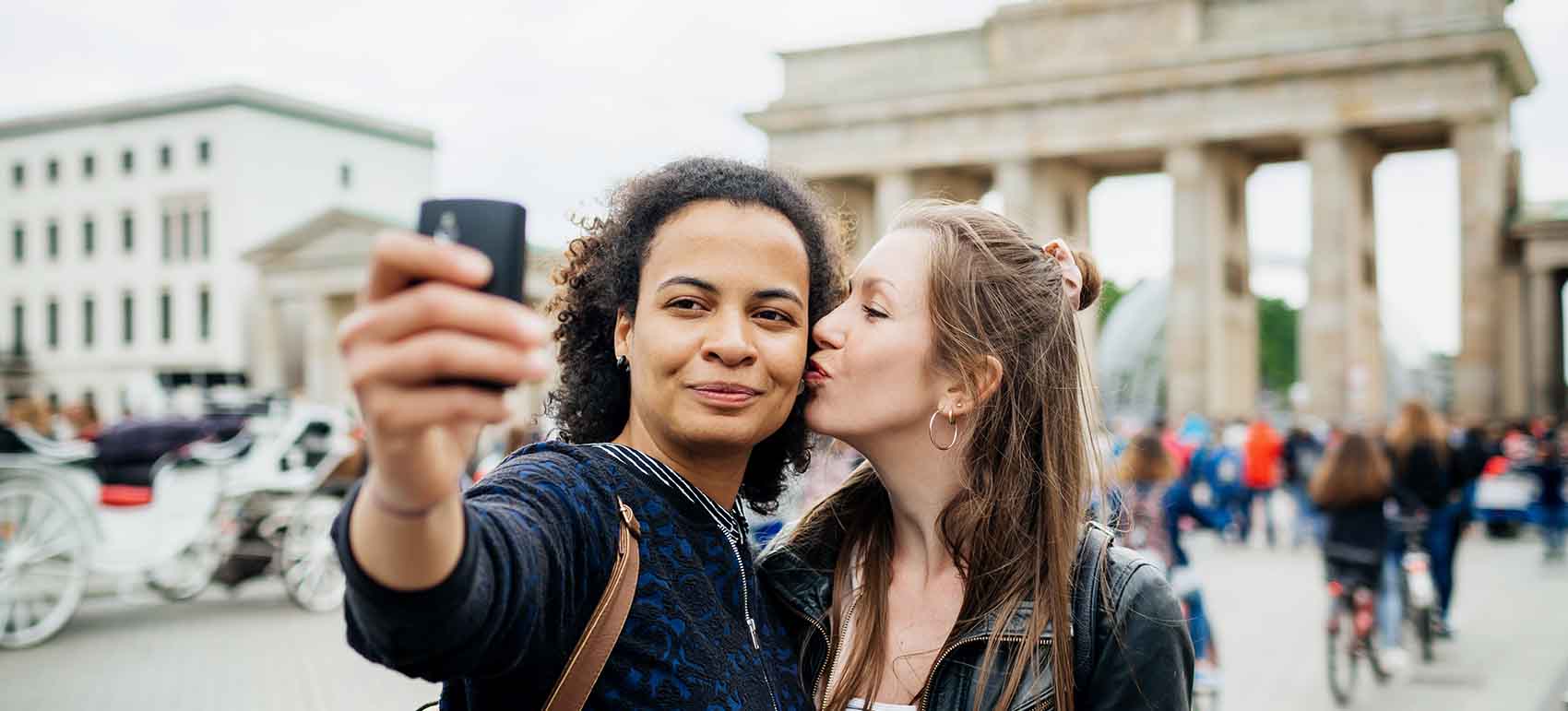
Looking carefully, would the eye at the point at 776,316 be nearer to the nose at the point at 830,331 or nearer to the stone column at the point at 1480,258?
the nose at the point at 830,331

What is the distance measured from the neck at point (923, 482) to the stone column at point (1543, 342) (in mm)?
42384

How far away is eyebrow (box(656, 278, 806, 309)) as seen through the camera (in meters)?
2.42

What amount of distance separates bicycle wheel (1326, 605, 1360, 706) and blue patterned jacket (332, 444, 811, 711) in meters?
8.23

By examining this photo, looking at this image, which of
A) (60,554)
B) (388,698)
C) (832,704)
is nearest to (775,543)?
(832,704)

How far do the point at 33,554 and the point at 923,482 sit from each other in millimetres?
9559

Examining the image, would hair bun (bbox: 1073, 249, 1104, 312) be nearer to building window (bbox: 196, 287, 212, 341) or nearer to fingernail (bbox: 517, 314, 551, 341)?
fingernail (bbox: 517, 314, 551, 341)

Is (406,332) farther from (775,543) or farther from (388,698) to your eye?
(388,698)

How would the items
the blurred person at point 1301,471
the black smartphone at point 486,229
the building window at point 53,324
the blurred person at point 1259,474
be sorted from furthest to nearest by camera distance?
the building window at point 53,324
the blurred person at point 1259,474
the blurred person at point 1301,471
the black smartphone at point 486,229

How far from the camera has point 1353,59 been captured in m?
39.8

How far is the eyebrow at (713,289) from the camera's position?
242 cm

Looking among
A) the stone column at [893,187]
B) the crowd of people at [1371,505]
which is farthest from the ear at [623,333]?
the stone column at [893,187]

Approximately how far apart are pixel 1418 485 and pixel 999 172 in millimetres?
33441

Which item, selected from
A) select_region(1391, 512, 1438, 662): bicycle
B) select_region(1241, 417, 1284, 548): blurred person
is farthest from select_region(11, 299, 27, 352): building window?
select_region(1391, 512, 1438, 662): bicycle

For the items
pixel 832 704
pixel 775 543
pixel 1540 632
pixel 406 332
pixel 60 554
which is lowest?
pixel 1540 632
